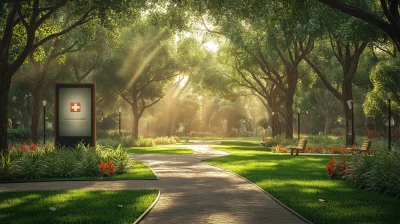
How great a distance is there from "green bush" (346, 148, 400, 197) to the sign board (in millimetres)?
12508

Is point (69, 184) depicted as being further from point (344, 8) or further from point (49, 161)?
point (344, 8)

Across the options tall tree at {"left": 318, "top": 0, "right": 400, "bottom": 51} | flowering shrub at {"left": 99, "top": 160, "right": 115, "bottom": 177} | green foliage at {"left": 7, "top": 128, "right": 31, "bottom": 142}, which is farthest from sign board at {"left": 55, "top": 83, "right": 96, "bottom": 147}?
green foliage at {"left": 7, "top": 128, "right": 31, "bottom": 142}

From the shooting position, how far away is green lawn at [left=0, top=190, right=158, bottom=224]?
8.08 m

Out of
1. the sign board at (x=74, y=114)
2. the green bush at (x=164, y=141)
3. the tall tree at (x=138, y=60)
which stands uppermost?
the tall tree at (x=138, y=60)

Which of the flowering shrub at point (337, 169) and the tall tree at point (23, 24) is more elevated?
the tall tree at point (23, 24)

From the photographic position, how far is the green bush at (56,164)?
1438 centimetres

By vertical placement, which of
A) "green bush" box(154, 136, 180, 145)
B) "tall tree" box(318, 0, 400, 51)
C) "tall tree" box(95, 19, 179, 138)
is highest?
"tall tree" box(95, 19, 179, 138)

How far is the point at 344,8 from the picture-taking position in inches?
465

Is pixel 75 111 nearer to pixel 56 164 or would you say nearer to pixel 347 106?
pixel 56 164

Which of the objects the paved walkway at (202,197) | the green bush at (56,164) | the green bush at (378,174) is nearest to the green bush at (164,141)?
the green bush at (56,164)

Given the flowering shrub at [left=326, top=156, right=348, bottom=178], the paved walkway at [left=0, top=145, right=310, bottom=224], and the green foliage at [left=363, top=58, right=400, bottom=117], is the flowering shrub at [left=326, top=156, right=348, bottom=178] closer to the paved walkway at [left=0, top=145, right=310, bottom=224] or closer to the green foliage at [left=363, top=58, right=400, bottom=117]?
the paved walkway at [left=0, top=145, right=310, bottom=224]

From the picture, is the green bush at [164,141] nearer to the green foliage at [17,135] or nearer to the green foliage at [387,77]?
the green foliage at [17,135]

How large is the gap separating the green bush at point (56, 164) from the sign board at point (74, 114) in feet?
13.0

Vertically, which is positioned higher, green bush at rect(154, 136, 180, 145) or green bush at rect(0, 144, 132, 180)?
green bush at rect(0, 144, 132, 180)
